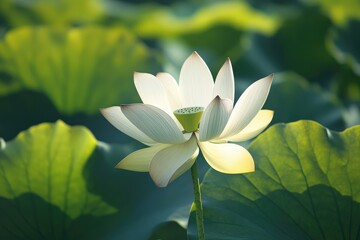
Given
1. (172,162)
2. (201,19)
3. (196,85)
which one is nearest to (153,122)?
(172,162)

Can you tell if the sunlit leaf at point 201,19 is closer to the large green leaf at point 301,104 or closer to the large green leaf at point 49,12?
the large green leaf at point 49,12

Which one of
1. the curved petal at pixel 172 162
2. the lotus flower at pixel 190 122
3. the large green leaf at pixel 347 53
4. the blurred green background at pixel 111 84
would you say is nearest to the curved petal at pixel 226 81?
the lotus flower at pixel 190 122

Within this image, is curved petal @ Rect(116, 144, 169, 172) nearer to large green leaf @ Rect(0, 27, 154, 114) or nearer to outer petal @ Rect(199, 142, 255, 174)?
outer petal @ Rect(199, 142, 255, 174)

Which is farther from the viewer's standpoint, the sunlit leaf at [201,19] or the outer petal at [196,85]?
the sunlit leaf at [201,19]

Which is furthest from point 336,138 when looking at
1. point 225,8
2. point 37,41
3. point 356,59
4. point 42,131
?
point 225,8

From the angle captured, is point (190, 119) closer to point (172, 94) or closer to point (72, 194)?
point (172, 94)

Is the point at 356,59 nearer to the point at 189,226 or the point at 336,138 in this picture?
the point at 336,138
